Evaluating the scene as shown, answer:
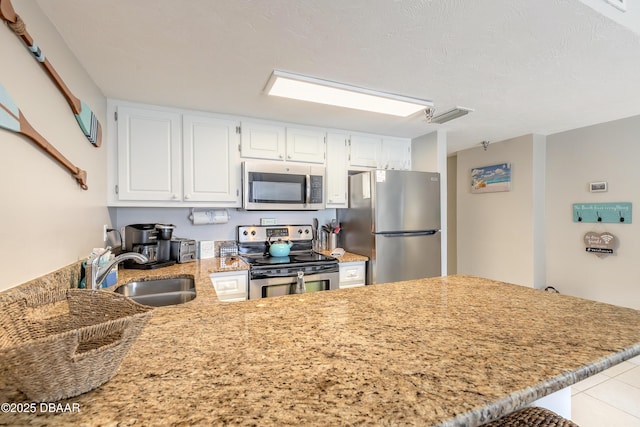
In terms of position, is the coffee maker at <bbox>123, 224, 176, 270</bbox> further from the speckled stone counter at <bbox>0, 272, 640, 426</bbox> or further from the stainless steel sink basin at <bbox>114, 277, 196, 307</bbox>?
the speckled stone counter at <bbox>0, 272, 640, 426</bbox>

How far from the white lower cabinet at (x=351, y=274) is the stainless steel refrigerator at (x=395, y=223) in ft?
0.24

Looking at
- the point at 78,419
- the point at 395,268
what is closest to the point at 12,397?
the point at 78,419

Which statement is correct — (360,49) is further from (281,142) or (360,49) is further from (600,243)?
(600,243)

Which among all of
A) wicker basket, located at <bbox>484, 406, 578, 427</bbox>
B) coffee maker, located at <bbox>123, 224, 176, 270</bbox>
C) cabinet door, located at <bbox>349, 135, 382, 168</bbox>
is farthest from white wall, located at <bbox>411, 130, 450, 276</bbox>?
coffee maker, located at <bbox>123, 224, 176, 270</bbox>

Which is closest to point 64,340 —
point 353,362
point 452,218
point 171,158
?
point 353,362

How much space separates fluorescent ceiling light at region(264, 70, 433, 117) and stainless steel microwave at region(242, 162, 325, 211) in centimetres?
74

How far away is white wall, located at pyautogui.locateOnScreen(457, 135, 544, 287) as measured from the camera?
3266mm

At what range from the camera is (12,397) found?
462mm

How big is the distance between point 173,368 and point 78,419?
0.17m

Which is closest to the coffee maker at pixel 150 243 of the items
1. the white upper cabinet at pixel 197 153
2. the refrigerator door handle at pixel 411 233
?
the white upper cabinet at pixel 197 153

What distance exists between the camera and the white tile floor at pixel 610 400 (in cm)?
177

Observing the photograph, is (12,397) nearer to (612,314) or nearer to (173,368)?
(173,368)

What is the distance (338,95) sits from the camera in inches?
81.2

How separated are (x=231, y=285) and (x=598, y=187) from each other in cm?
366
